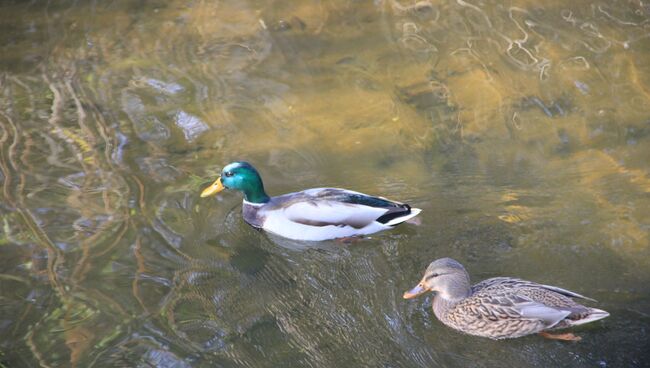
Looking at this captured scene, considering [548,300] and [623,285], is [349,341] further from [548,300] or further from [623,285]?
[623,285]

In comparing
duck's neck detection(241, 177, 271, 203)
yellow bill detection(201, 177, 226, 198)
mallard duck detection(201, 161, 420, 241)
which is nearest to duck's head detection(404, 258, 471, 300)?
mallard duck detection(201, 161, 420, 241)

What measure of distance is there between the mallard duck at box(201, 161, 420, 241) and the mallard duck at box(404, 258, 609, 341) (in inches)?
36.1

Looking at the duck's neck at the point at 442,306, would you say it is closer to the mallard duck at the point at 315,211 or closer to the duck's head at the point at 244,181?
the mallard duck at the point at 315,211

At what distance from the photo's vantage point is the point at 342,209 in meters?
6.56

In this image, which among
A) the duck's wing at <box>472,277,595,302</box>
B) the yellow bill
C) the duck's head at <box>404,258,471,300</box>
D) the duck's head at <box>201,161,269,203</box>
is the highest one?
the duck's wing at <box>472,277,595,302</box>

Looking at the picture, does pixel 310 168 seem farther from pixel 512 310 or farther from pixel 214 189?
pixel 512 310

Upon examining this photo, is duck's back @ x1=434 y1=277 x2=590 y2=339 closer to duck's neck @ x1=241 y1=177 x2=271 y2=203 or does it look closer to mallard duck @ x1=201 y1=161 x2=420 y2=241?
mallard duck @ x1=201 y1=161 x2=420 y2=241

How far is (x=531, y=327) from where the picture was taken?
5.36m

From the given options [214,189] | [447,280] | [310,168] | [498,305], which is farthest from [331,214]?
[498,305]

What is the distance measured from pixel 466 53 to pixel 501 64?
0.44 m

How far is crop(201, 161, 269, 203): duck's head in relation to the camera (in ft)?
22.3

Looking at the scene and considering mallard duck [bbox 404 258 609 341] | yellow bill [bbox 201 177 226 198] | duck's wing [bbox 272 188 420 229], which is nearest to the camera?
mallard duck [bbox 404 258 609 341]

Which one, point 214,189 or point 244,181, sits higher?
point 244,181

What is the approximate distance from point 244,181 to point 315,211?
706 millimetres
